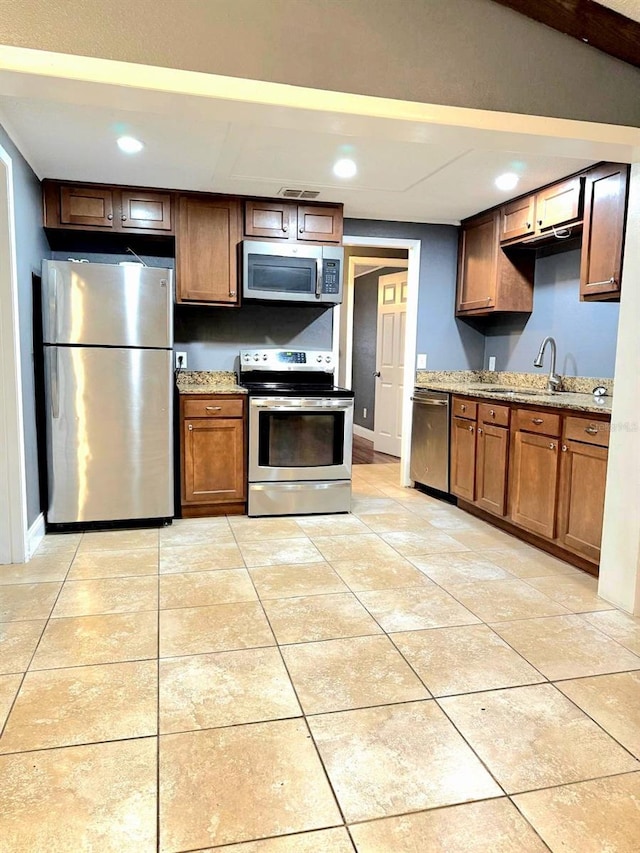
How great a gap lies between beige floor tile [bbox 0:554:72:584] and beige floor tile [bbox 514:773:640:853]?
230cm

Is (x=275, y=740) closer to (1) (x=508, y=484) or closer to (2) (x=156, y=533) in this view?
(2) (x=156, y=533)

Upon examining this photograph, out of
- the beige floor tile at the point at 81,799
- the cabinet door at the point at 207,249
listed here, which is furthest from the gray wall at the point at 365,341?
the beige floor tile at the point at 81,799

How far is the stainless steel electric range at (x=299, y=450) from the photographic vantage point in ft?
13.1

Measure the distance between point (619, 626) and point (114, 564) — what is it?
2.42 metres

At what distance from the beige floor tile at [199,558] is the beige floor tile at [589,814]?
1881 mm

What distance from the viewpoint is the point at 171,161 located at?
3348 mm

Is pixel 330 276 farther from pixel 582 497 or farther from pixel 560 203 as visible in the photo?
pixel 582 497

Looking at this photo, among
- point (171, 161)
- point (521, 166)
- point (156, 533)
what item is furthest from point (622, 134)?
point (156, 533)

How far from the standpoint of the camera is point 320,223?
429 centimetres

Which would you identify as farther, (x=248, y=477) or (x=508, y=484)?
(x=248, y=477)

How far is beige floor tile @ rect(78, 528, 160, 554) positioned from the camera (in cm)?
334

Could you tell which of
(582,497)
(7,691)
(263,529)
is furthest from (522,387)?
(7,691)

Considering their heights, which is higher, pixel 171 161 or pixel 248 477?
pixel 171 161

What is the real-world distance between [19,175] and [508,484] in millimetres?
3294
